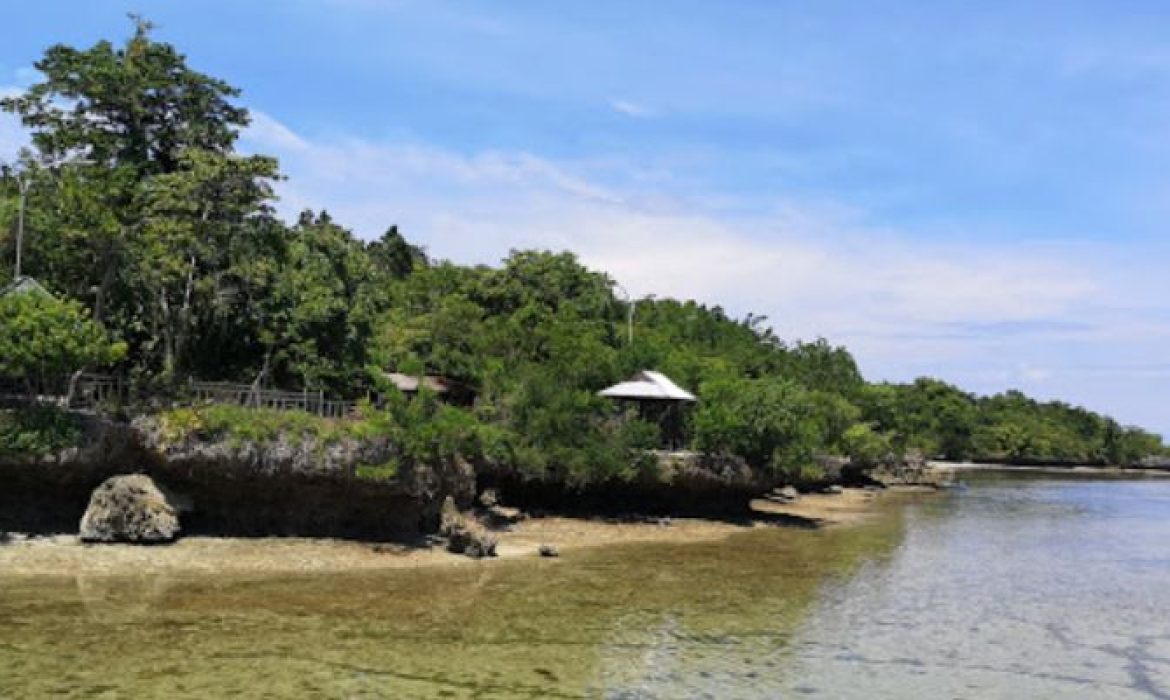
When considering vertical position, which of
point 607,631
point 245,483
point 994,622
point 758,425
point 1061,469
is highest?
point 758,425

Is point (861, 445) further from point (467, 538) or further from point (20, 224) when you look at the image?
point (20, 224)

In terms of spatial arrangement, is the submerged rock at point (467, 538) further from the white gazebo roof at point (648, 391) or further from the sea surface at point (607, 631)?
the white gazebo roof at point (648, 391)

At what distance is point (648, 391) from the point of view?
41.3 metres

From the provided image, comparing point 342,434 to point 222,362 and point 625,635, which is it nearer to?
point 222,362

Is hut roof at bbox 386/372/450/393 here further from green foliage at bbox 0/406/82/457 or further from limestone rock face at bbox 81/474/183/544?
green foliage at bbox 0/406/82/457

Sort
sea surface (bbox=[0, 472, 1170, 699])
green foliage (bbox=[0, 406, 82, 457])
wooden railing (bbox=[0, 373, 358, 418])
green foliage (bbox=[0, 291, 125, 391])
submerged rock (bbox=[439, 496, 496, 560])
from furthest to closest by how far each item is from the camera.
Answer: submerged rock (bbox=[439, 496, 496, 560]) → wooden railing (bbox=[0, 373, 358, 418]) → green foliage (bbox=[0, 406, 82, 457]) → green foliage (bbox=[0, 291, 125, 391]) → sea surface (bbox=[0, 472, 1170, 699])

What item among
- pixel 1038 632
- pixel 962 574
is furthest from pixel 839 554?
pixel 1038 632

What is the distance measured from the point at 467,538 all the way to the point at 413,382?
41.7ft

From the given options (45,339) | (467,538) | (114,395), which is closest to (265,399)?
(114,395)

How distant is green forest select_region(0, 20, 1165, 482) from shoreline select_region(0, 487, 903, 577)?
8.13 feet

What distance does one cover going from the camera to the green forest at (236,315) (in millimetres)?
29969

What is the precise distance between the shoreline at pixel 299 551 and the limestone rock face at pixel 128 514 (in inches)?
13.1

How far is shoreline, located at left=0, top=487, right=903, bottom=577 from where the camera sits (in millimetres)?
25031

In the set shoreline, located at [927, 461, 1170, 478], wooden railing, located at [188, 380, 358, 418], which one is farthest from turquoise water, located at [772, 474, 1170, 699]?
shoreline, located at [927, 461, 1170, 478]
